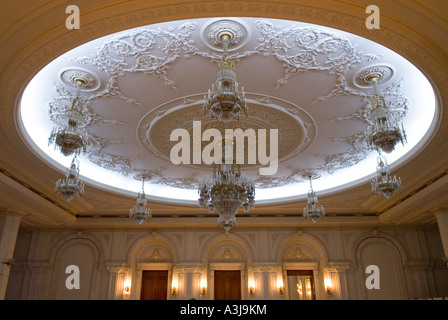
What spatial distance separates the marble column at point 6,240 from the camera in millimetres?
9625

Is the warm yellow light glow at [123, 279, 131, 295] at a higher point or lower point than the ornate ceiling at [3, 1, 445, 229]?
lower

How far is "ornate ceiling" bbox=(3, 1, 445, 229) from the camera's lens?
504 cm

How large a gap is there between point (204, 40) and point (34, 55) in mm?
2428

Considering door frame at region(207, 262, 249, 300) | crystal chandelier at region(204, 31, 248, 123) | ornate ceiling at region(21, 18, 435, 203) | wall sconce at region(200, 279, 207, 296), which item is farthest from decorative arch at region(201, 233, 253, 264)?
crystal chandelier at region(204, 31, 248, 123)

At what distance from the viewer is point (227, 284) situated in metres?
13.1

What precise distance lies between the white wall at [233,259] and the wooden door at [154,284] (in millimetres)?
218

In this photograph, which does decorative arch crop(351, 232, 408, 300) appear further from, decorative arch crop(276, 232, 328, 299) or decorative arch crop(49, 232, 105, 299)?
decorative arch crop(49, 232, 105, 299)

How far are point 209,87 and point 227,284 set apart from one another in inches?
369

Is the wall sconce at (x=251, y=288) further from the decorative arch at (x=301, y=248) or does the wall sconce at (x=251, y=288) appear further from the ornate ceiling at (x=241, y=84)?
the ornate ceiling at (x=241, y=84)

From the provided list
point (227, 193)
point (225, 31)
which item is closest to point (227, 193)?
point (227, 193)

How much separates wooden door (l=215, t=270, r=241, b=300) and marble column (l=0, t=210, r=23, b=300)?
715 cm

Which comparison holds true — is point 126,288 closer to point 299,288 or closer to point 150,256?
point 150,256
